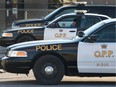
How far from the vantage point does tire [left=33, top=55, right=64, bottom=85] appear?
10.6m

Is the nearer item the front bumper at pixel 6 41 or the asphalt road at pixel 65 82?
the asphalt road at pixel 65 82

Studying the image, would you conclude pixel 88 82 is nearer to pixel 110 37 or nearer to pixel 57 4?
pixel 110 37

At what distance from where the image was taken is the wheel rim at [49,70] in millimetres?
10602

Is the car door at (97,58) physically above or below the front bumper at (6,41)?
above

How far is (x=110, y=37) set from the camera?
34.9 feet

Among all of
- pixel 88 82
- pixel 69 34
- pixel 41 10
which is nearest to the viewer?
pixel 88 82

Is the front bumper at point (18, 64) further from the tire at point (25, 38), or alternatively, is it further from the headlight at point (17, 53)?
the tire at point (25, 38)

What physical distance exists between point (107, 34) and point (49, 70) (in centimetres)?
155

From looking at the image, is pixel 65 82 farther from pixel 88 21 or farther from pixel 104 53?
pixel 88 21

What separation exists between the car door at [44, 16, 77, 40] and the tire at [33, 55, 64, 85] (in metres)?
5.54

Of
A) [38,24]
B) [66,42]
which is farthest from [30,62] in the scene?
[38,24]

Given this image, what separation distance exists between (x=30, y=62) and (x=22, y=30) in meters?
6.41

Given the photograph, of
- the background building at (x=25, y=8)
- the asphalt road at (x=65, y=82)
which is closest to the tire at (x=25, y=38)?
the asphalt road at (x=65, y=82)

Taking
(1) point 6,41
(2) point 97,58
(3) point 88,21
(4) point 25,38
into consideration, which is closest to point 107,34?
(2) point 97,58
